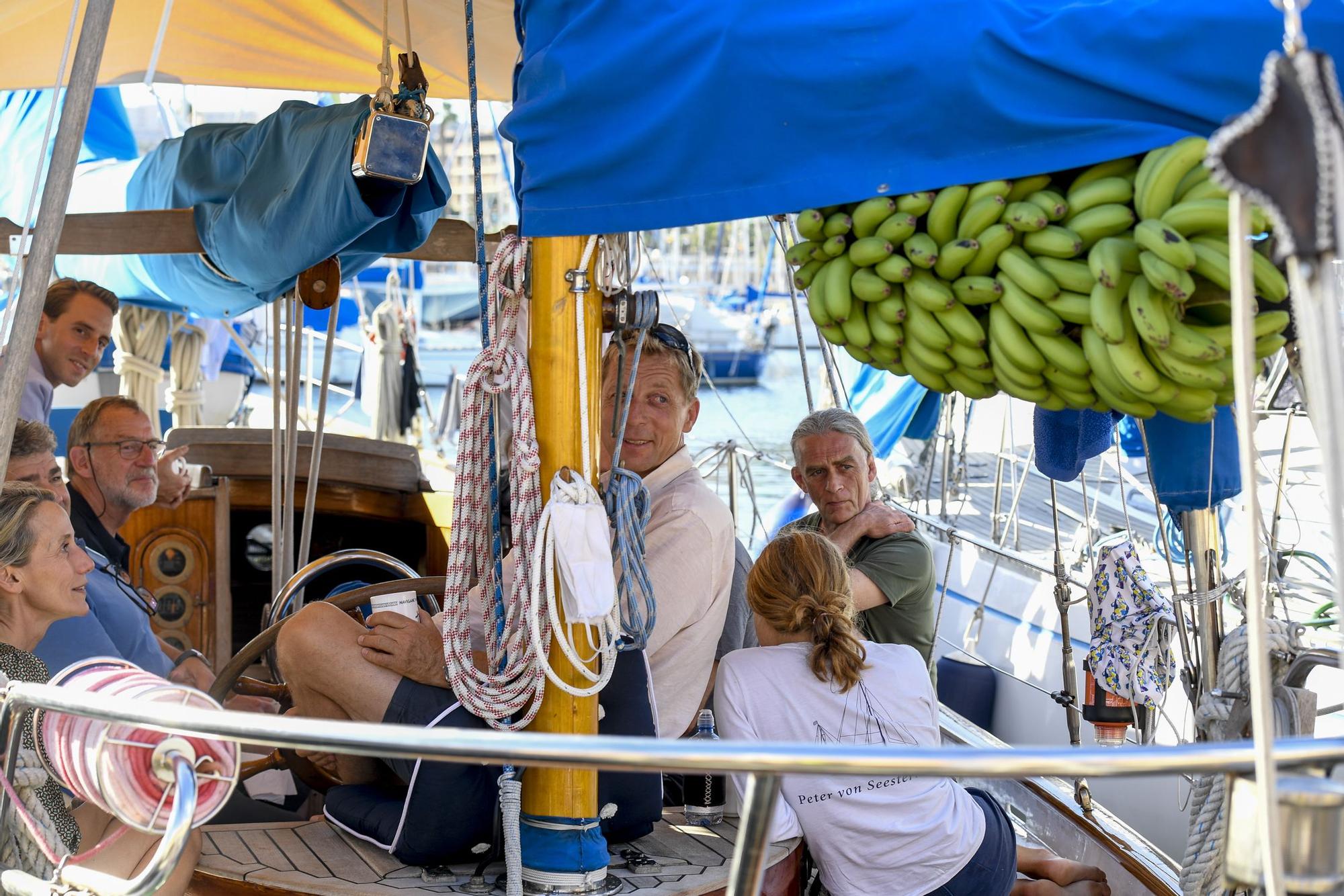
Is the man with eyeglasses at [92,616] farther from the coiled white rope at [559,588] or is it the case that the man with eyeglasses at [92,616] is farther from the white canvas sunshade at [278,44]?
the white canvas sunshade at [278,44]

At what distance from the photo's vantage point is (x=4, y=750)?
198 cm

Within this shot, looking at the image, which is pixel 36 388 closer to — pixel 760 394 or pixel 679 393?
pixel 679 393

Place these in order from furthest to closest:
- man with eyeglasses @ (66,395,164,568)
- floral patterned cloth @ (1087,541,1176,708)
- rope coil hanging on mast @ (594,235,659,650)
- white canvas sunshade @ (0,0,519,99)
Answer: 1. white canvas sunshade @ (0,0,519,99)
2. man with eyeglasses @ (66,395,164,568)
3. floral patterned cloth @ (1087,541,1176,708)
4. rope coil hanging on mast @ (594,235,659,650)

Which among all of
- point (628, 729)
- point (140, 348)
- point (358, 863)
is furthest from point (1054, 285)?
point (140, 348)

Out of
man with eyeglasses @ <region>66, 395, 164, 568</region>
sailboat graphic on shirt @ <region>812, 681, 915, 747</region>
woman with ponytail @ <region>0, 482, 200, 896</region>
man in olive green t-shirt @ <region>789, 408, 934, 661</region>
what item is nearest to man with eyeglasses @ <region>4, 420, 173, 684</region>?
woman with ponytail @ <region>0, 482, 200, 896</region>

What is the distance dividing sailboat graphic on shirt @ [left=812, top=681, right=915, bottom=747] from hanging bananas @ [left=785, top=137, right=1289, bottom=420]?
0.72 m

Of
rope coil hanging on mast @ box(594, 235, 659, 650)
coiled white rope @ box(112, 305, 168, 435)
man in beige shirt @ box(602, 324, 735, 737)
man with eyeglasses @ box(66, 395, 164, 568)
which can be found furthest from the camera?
coiled white rope @ box(112, 305, 168, 435)

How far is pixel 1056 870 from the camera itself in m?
2.96

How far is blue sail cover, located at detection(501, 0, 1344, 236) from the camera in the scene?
1.79m

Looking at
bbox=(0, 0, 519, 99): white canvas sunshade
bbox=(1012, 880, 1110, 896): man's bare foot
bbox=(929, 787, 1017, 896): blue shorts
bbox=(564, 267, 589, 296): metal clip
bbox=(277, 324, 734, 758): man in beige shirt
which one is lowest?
bbox=(1012, 880, 1110, 896): man's bare foot

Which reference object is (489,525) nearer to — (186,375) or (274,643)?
(274,643)

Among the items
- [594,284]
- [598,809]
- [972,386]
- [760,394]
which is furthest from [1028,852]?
[760,394]

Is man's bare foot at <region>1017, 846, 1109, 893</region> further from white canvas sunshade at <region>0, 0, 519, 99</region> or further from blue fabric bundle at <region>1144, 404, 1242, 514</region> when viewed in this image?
white canvas sunshade at <region>0, 0, 519, 99</region>

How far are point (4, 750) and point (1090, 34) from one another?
195 centimetres
